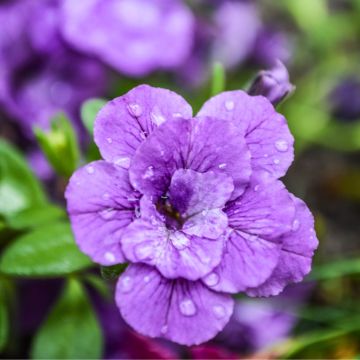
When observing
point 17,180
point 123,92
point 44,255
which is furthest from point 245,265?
point 123,92

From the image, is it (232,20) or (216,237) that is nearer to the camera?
(216,237)

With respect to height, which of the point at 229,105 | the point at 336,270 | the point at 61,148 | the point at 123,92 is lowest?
the point at 336,270

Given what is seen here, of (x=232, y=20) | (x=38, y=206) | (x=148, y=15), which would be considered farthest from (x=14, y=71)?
(x=232, y=20)

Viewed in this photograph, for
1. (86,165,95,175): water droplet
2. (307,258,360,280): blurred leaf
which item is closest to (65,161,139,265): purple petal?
(86,165,95,175): water droplet

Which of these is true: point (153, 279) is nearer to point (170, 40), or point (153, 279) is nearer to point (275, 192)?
point (275, 192)

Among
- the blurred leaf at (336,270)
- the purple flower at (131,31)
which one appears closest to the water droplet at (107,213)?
the blurred leaf at (336,270)

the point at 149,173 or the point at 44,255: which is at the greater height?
the point at 149,173

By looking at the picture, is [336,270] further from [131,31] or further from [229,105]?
[131,31]

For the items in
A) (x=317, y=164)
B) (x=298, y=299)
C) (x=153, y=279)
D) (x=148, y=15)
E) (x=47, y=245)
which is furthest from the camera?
(x=317, y=164)
